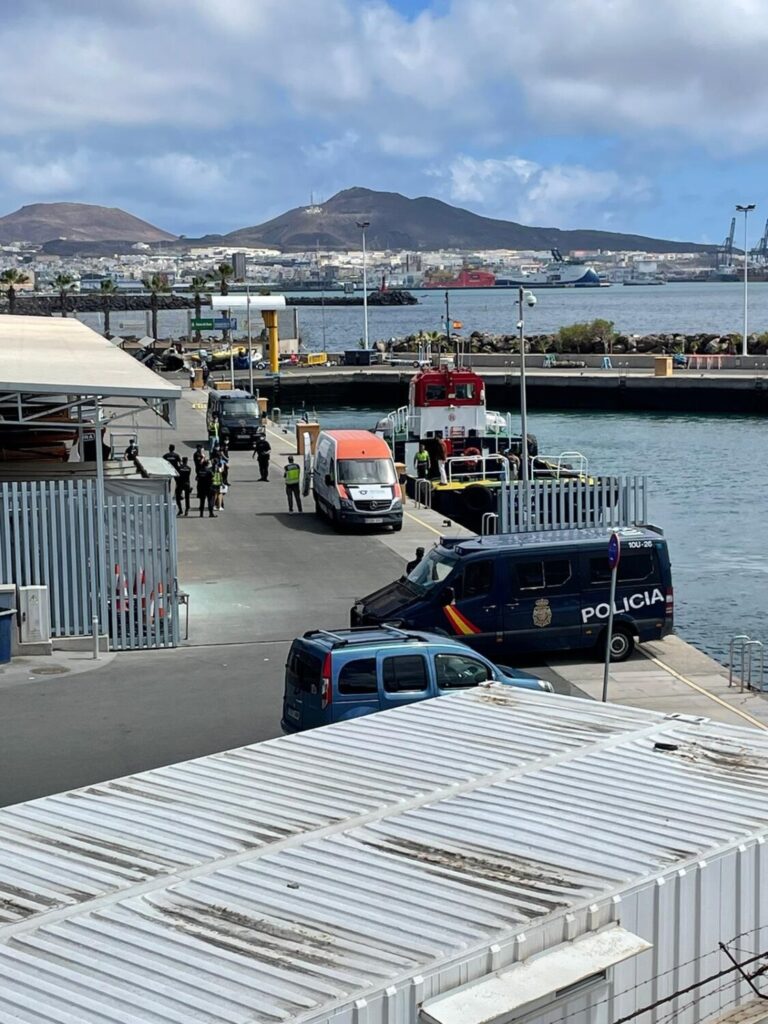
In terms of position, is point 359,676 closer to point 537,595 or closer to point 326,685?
point 326,685

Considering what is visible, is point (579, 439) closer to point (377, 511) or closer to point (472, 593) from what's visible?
point (377, 511)

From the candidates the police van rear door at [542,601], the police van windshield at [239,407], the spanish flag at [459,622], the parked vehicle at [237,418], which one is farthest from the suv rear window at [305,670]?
the police van windshield at [239,407]

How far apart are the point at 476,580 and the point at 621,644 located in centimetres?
232

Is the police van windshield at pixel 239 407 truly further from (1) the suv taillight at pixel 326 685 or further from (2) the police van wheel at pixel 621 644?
(1) the suv taillight at pixel 326 685

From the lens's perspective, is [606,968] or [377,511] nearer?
[606,968]

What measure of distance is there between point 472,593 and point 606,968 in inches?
494

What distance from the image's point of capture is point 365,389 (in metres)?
81.9

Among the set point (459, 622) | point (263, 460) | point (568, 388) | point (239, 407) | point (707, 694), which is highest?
point (239, 407)

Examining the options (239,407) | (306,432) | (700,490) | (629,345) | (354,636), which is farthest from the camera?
(629,345)

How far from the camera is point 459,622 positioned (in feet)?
65.1

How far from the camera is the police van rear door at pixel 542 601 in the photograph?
19922 mm

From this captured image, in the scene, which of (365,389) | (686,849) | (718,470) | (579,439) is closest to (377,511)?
(686,849)

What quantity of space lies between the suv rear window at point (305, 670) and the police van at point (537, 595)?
428cm

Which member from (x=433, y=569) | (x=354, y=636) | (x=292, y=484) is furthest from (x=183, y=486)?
(x=354, y=636)
